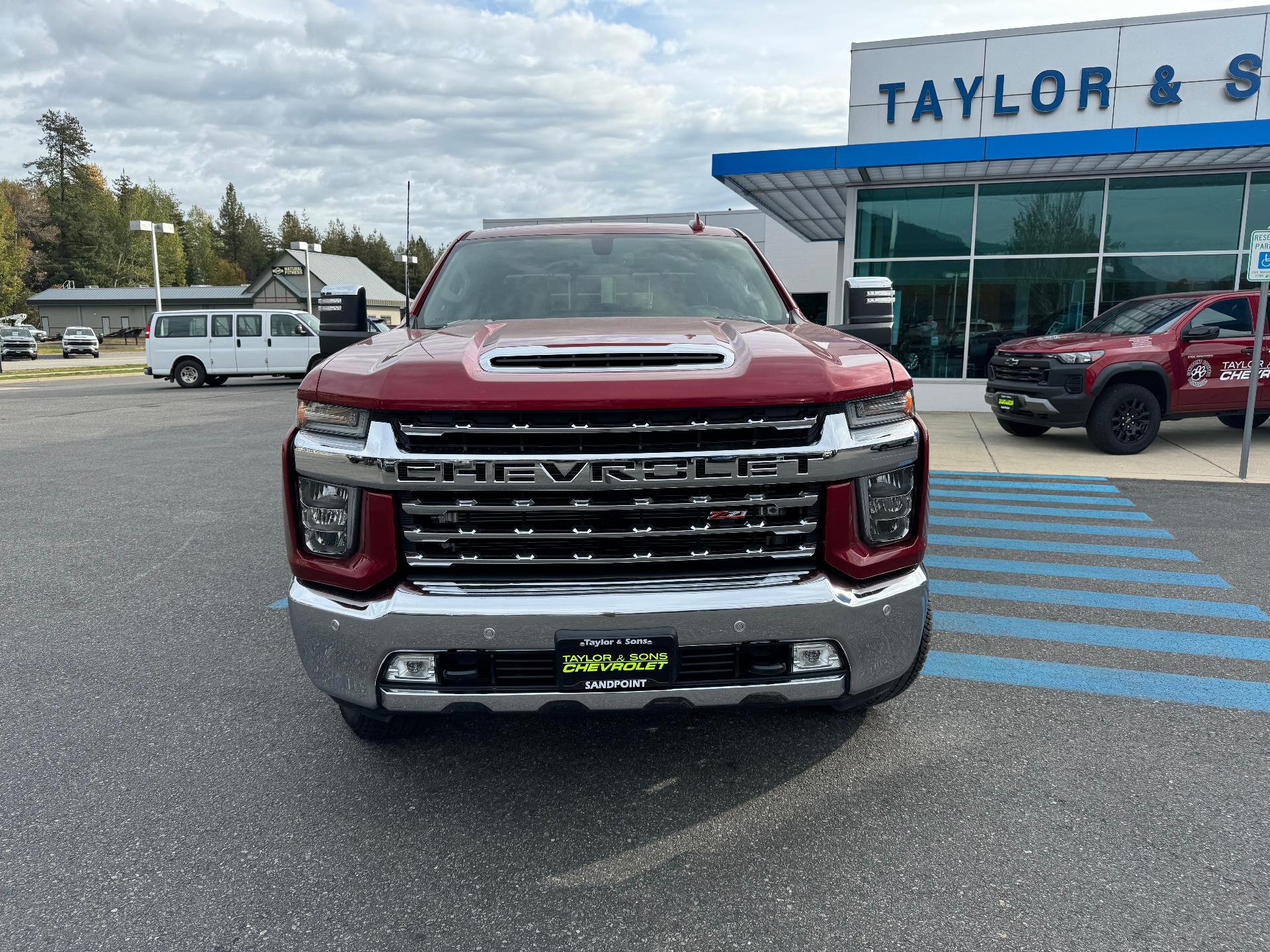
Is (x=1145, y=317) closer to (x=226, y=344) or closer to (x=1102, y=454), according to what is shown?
(x=1102, y=454)

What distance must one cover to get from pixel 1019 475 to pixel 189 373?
2141 cm

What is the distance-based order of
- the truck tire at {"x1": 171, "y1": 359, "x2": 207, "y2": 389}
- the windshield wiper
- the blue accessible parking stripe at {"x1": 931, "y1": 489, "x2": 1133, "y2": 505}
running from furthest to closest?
the truck tire at {"x1": 171, "y1": 359, "x2": 207, "y2": 389}
the blue accessible parking stripe at {"x1": 931, "y1": 489, "x2": 1133, "y2": 505}
the windshield wiper

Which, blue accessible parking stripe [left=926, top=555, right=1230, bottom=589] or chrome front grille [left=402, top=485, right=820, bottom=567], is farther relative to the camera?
blue accessible parking stripe [left=926, top=555, right=1230, bottom=589]

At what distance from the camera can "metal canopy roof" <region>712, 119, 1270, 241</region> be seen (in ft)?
41.2

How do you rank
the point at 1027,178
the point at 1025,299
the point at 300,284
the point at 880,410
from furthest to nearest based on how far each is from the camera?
the point at 300,284 < the point at 1025,299 < the point at 1027,178 < the point at 880,410

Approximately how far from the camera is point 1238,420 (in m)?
12.4

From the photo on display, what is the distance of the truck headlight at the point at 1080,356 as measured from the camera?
33.2ft

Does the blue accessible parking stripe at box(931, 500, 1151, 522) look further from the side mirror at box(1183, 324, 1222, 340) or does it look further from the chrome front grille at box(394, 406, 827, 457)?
the chrome front grille at box(394, 406, 827, 457)

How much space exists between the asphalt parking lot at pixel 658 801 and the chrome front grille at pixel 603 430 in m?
1.12

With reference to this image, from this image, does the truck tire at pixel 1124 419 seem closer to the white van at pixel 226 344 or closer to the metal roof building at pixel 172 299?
the white van at pixel 226 344

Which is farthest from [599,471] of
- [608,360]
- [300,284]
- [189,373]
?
[300,284]

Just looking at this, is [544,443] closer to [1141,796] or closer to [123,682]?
[1141,796]

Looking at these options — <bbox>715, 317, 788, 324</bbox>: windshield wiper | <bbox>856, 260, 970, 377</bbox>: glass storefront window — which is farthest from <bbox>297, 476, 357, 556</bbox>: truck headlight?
<bbox>856, 260, 970, 377</bbox>: glass storefront window

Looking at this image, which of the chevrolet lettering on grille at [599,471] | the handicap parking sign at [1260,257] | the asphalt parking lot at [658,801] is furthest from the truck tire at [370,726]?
the handicap parking sign at [1260,257]
